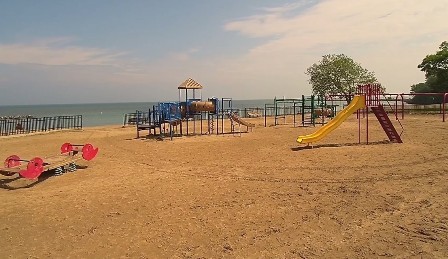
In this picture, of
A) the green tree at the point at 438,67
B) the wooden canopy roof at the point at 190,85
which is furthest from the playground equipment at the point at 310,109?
the green tree at the point at 438,67

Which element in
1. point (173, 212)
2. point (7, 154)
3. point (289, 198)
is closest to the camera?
point (173, 212)

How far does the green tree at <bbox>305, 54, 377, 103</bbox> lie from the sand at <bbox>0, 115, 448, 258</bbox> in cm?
3980

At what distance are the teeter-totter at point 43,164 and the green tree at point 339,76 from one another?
4189 centimetres

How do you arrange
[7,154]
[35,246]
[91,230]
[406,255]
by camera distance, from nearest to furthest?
1. [406,255]
2. [35,246]
3. [91,230]
4. [7,154]

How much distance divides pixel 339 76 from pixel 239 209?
47.5m

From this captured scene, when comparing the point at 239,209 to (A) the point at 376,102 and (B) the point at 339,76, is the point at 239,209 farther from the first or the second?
(B) the point at 339,76

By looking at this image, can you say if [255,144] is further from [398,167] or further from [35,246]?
[35,246]

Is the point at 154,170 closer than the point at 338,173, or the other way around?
the point at 338,173

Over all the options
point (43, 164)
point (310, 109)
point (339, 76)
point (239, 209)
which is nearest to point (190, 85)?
point (310, 109)

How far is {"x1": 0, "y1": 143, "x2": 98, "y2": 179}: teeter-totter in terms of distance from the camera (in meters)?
10.5

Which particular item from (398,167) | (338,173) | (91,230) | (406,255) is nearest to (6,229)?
(91,230)

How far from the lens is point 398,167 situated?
A: 10641 mm

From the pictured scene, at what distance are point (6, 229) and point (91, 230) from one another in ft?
5.67

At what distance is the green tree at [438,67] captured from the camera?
2008 inches
